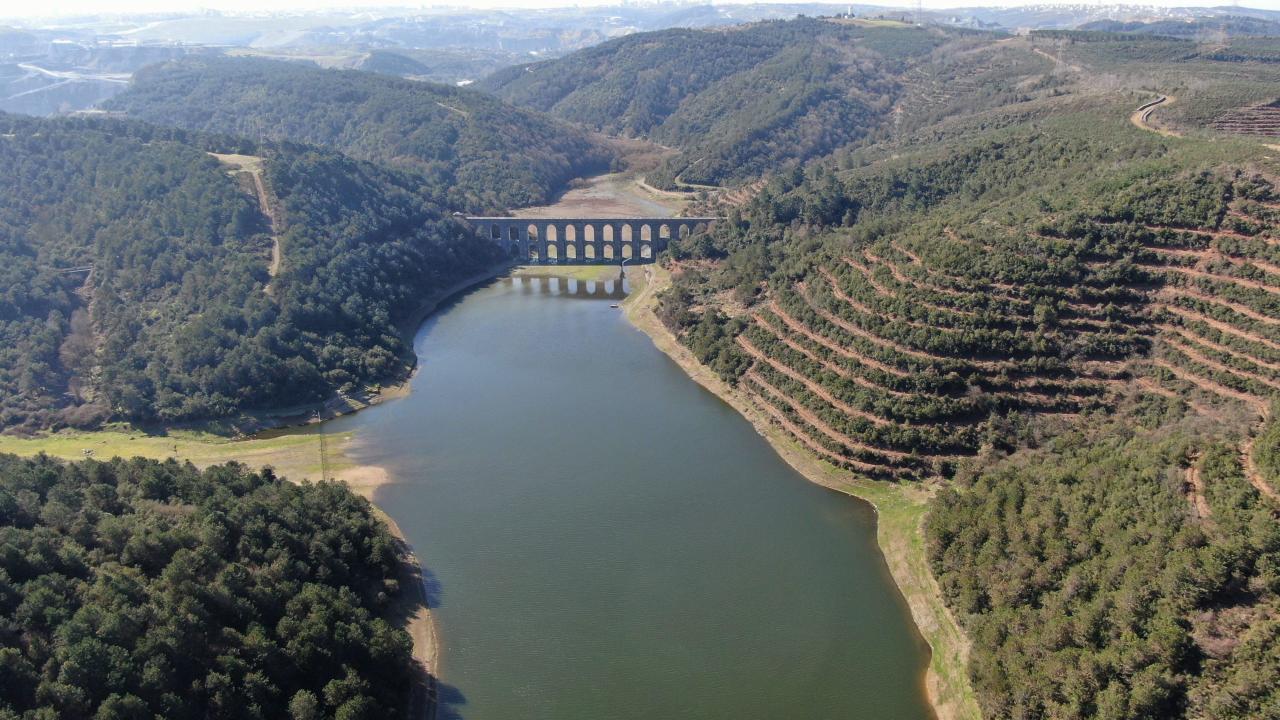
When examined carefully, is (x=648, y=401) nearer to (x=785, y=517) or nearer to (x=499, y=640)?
(x=785, y=517)

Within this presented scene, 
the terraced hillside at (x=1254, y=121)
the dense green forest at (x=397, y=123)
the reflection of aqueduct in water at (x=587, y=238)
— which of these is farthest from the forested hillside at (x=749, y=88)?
the terraced hillside at (x=1254, y=121)

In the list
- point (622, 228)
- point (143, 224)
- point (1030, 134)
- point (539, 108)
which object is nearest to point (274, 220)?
point (143, 224)

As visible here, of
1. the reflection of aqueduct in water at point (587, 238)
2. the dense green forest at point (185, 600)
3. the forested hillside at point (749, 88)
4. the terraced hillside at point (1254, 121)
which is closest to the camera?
the dense green forest at point (185, 600)

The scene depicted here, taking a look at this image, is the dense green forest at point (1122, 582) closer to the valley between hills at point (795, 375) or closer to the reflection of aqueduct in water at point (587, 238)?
the valley between hills at point (795, 375)

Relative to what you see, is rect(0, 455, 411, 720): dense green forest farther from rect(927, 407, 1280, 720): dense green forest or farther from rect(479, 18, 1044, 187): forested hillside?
rect(479, 18, 1044, 187): forested hillside

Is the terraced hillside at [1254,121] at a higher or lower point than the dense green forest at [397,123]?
higher

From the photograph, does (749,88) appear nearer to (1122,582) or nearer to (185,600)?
(1122,582)

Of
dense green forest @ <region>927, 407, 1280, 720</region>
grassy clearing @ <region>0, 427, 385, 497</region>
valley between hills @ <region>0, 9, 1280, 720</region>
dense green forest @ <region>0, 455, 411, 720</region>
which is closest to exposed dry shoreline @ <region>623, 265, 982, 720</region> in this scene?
valley between hills @ <region>0, 9, 1280, 720</region>
